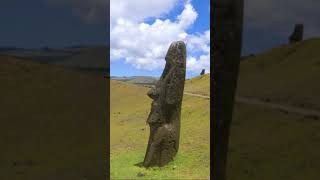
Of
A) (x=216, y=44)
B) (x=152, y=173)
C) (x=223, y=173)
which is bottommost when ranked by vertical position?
(x=152, y=173)

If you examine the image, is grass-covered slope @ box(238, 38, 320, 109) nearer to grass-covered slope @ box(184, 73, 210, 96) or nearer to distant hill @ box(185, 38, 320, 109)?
distant hill @ box(185, 38, 320, 109)

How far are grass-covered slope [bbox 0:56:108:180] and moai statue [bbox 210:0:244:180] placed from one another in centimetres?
904

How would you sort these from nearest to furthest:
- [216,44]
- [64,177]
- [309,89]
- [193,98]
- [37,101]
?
[216,44], [64,177], [37,101], [309,89], [193,98]

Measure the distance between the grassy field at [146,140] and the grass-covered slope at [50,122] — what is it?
1007 millimetres

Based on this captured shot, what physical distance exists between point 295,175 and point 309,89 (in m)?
11.7

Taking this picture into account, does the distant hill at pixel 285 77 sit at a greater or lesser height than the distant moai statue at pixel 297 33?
lesser

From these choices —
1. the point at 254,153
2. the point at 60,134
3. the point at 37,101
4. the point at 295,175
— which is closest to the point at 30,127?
the point at 60,134

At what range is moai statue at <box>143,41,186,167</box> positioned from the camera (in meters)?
15.2

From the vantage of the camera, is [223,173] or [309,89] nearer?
[223,173]

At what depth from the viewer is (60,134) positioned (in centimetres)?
1778

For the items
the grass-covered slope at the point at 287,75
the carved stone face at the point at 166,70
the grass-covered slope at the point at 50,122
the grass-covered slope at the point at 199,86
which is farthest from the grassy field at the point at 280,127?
the grass-covered slope at the point at 50,122

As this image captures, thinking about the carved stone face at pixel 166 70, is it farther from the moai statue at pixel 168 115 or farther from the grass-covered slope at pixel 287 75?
the grass-covered slope at pixel 287 75

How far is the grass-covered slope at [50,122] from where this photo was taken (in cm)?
1438

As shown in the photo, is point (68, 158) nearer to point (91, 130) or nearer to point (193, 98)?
point (91, 130)
